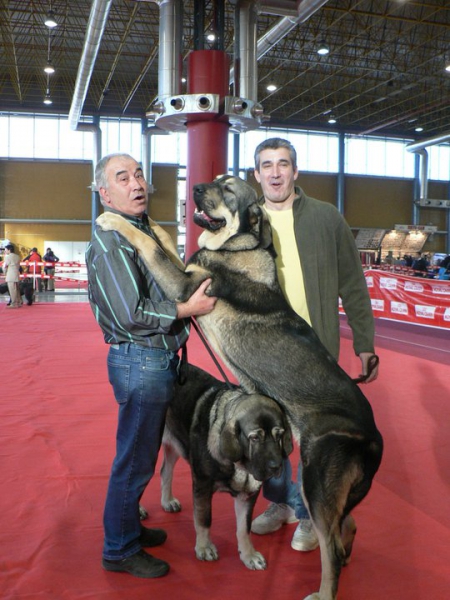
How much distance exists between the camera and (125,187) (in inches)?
93.9

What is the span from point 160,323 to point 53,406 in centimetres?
335

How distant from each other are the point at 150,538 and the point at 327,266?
1.67 m

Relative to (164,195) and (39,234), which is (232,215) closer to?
(164,195)

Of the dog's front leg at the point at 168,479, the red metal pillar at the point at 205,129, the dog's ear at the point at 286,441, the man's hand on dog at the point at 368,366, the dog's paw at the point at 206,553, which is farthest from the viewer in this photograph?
the red metal pillar at the point at 205,129

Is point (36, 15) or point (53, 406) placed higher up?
point (36, 15)

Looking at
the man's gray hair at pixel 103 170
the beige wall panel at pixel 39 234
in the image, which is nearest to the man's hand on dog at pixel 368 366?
the man's gray hair at pixel 103 170

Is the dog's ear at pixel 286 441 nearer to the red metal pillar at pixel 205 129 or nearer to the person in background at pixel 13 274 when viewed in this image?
the red metal pillar at pixel 205 129

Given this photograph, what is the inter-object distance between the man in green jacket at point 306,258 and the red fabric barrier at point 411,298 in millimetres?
8015

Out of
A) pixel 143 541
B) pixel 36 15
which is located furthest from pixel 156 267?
pixel 36 15

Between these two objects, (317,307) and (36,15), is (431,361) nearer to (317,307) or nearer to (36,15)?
(317,307)

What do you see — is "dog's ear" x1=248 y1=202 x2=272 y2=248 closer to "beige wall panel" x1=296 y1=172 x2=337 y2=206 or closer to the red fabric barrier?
the red fabric barrier

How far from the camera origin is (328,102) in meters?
28.3

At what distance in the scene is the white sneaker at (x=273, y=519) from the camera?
2938mm

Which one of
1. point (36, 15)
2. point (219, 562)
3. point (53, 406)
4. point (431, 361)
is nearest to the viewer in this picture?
point (219, 562)
